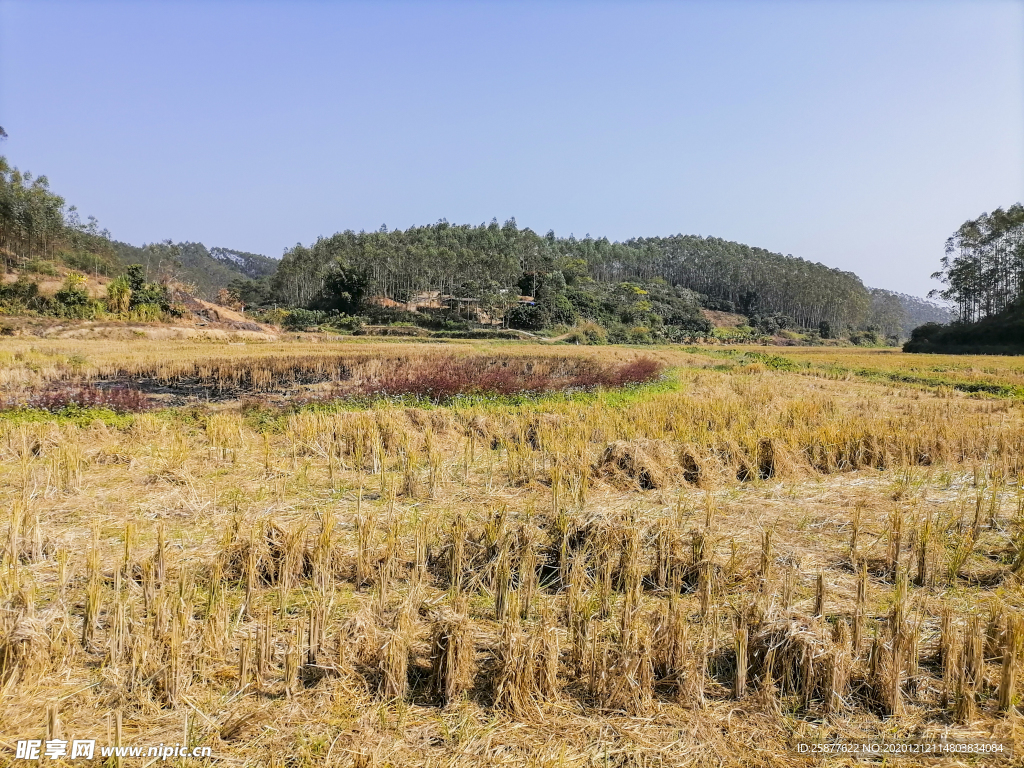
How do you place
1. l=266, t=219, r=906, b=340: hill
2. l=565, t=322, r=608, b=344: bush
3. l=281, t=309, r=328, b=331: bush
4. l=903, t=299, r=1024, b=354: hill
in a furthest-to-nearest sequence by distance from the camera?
l=266, t=219, r=906, b=340: hill
l=281, t=309, r=328, b=331: bush
l=565, t=322, r=608, b=344: bush
l=903, t=299, r=1024, b=354: hill

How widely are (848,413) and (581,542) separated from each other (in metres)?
9.21

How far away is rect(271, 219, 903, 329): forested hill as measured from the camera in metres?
67.7

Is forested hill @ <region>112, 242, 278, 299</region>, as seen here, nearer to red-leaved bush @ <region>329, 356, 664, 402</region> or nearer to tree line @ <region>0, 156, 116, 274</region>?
tree line @ <region>0, 156, 116, 274</region>

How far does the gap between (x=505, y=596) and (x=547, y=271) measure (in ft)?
230

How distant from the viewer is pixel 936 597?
3730 mm

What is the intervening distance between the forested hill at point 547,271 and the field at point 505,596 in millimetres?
53342

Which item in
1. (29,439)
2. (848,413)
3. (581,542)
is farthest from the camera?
(848,413)

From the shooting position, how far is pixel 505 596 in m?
3.45

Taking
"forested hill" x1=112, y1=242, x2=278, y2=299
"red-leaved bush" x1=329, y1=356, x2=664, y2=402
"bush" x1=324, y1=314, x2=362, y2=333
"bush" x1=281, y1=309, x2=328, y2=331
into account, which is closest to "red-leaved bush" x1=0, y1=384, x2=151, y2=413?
"red-leaved bush" x1=329, y1=356, x2=664, y2=402

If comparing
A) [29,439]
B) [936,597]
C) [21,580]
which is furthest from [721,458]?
[29,439]

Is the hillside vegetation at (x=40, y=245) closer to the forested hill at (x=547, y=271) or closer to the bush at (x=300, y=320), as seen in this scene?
the bush at (x=300, y=320)

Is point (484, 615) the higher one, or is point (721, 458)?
point (721, 458)

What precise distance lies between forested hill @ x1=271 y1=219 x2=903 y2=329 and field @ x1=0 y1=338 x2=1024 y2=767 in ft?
175

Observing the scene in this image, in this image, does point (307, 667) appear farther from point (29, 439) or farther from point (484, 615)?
point (29, 439)
